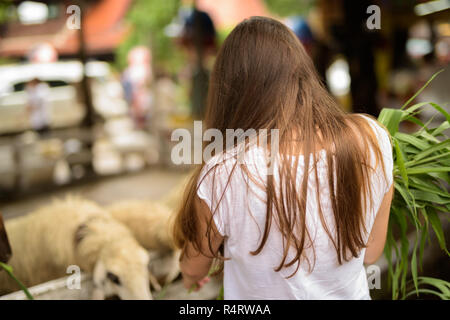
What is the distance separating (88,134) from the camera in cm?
577

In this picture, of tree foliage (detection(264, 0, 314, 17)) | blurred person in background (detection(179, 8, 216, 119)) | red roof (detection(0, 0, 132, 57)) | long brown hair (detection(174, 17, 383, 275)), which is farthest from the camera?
tree foliage (detection(264, 0, 314, 17))

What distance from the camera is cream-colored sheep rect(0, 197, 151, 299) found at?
1799 mm

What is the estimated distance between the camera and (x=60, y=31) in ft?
18.0

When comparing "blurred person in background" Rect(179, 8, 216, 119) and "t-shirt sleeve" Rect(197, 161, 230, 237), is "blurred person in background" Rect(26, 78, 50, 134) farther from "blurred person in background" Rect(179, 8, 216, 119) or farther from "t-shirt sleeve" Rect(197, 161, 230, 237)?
"t-shirt sleeve" Rect(197, 161, 230, 237)

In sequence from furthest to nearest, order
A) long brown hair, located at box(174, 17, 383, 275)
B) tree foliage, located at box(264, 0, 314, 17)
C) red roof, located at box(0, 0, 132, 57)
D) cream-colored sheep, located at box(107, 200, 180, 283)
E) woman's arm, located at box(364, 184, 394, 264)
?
tree foliage, located at box(264, 0, 314, 17), red roof, located at box(0, 0, 132, 57), cream-colored sheep, located at box(107, 200, 180, 283), woman's arm, located at box(364, 184, 394, 264), long brown hair, located at box(174, 17, 383, 275)

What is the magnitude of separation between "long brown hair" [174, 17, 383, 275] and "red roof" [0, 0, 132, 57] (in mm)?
4585

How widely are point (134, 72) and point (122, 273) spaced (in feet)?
22.2

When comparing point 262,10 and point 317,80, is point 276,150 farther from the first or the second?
point 262,10

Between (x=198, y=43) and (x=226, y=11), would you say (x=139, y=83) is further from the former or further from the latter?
(x=198, y=43)

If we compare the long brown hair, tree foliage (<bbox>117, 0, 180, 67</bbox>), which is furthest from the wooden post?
tree foliage (<bbox>117, 0, 180, 67</bbox>)

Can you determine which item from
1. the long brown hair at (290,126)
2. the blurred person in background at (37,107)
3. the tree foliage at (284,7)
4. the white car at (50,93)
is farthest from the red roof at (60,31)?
the tree foliage at (284,7)

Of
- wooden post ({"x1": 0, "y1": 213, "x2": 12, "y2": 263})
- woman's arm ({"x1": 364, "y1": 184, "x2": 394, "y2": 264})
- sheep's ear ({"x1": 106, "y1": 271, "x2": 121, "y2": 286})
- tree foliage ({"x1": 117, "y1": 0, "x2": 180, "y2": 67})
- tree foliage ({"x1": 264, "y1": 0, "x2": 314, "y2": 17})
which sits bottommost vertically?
sheep's ear ({"x1": 106, "y1": 271, "x2": 121, "y2": 286})

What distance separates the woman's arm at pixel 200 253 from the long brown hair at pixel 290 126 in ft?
0.06

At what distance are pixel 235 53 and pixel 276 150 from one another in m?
0.31
